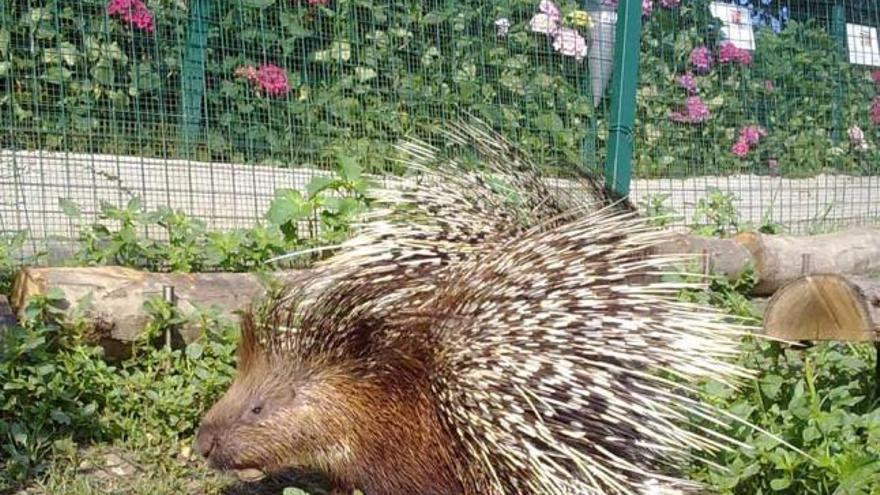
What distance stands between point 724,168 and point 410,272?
3.19 meters

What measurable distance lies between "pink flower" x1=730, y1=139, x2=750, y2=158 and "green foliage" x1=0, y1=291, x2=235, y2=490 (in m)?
3.18

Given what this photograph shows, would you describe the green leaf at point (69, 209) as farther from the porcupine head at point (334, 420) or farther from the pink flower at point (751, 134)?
the pink flower at point (751, 134)

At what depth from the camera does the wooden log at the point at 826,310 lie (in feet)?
8.80

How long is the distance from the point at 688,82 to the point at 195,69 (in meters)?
2.42

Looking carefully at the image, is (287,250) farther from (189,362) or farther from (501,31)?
(501,31)

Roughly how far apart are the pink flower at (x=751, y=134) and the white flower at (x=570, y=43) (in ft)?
3.58

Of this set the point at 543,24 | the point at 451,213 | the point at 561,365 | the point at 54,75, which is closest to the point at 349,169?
the point at 54,75

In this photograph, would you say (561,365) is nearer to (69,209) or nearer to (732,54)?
(69,209)

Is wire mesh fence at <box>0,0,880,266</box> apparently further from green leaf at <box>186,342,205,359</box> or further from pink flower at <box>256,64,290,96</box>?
green leaf at <box>186,342,205,359</box>

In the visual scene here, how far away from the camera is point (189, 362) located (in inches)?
135

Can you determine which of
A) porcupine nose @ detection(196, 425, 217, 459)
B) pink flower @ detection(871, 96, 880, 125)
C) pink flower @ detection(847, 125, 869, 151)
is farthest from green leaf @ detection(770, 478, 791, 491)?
pink flower @ detection(871, 96, 880, 125)

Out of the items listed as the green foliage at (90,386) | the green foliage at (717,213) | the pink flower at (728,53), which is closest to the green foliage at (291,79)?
the green foliage at (717,213)

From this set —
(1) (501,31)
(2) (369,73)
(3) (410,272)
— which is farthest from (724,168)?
(3) (410,272)

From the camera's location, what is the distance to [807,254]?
5.14 m
